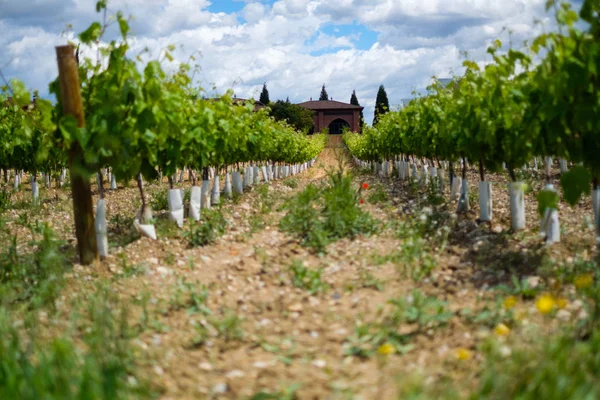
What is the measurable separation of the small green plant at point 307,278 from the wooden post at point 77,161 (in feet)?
7.43

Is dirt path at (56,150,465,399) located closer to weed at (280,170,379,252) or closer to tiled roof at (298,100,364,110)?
weed at (280,170,379,252)

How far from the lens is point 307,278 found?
523 cm

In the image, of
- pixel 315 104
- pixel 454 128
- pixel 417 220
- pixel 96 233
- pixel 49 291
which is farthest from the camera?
pixel 315 104

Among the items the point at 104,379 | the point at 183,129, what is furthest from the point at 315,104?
the point at 104,379

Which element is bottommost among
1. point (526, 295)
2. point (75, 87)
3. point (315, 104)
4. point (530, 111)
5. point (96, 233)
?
point (526, 295)

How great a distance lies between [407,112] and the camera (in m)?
12.8

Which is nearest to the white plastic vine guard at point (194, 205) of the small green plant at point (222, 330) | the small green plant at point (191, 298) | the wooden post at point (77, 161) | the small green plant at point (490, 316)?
the wooden post at point (77, 161)

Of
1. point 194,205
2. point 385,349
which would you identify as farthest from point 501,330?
point 194,205

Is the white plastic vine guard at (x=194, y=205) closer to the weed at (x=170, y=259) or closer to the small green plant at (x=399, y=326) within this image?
the weed at (x=170, y=259)

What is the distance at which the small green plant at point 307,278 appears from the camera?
4973 mm

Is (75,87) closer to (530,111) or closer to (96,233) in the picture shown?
(96,233)

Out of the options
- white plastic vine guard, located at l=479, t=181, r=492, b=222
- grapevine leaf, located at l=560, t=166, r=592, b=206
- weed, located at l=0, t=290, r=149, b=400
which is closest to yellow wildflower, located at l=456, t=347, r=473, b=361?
weed, located at l=0, t=290, r=149, b=400

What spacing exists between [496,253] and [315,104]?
78.5m

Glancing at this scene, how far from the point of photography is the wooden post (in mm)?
5754
